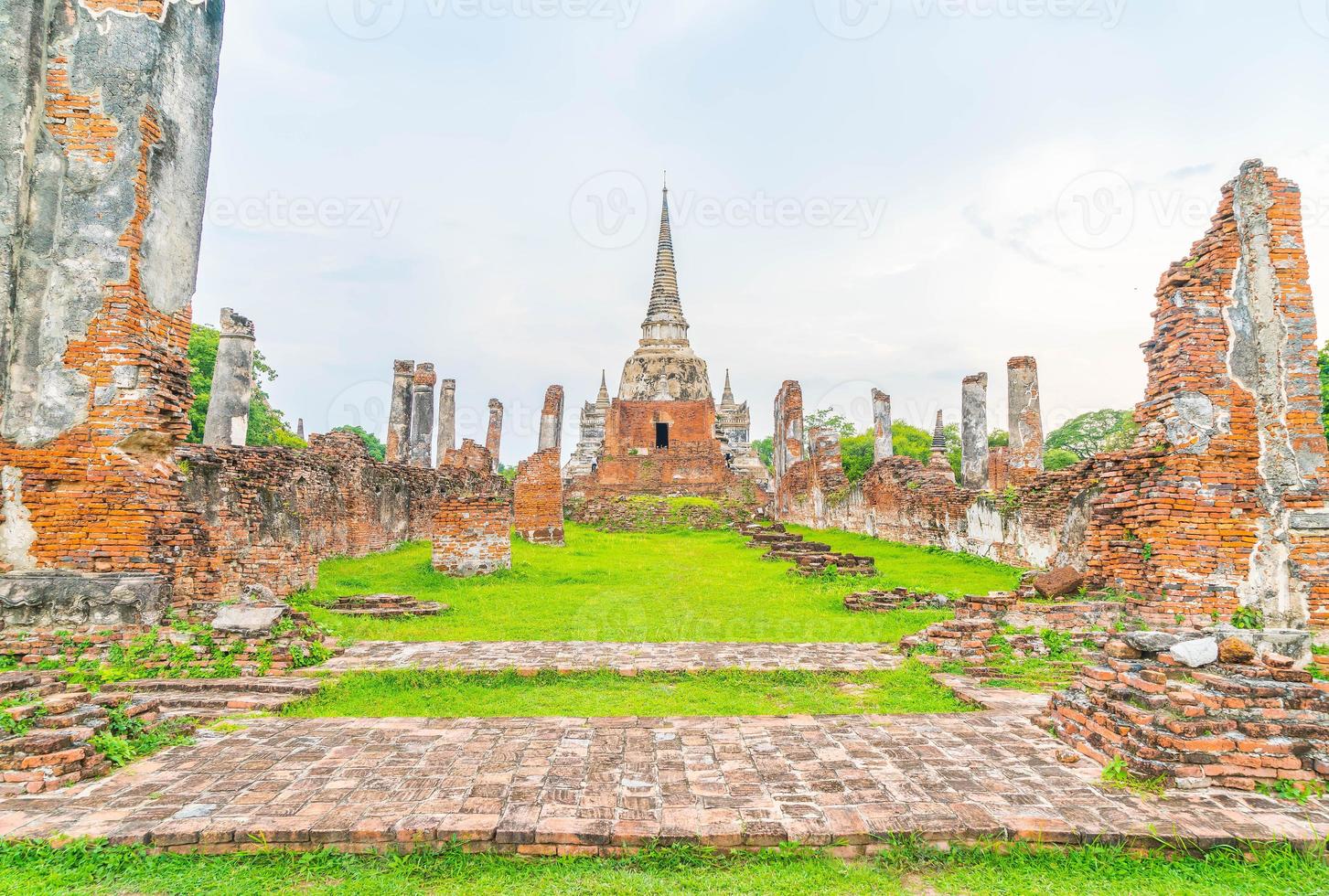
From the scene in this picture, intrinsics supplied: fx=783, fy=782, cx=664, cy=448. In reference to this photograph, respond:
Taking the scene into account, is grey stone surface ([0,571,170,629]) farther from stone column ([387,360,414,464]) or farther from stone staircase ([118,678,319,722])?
stone column ([387,360,414,464])

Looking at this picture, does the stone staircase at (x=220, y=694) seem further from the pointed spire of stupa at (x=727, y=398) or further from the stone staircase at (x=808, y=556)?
the pointed spire of stupa at (x=727, y=398)

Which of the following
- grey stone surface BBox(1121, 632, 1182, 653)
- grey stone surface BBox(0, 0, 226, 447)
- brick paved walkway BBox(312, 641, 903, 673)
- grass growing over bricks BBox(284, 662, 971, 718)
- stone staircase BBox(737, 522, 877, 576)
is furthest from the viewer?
stone staircase BBox(737, 522, 877, 576)

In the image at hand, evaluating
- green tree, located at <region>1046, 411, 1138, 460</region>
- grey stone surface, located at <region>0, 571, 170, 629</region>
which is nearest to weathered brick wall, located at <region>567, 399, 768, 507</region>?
green tree, located at <region>1046, 411, 1138, 460</region>

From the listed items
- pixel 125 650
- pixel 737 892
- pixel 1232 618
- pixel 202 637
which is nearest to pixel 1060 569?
pixel 1232 618

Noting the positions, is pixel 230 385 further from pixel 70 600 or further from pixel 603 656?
pixel 603 656

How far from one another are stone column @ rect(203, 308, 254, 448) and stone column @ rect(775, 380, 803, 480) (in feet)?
64.9

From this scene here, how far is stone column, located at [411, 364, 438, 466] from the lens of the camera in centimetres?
2575

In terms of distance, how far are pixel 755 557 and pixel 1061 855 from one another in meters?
13.9

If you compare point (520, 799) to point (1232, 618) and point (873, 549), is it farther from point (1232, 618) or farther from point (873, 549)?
point (873, 549)

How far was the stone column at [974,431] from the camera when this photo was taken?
22000 mm

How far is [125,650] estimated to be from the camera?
655 cm

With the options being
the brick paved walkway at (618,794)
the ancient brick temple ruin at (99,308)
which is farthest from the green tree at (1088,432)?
the ancient brick temple ruin at (99,308)

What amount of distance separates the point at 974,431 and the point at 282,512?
716 inches

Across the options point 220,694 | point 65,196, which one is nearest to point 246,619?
point 220,694
